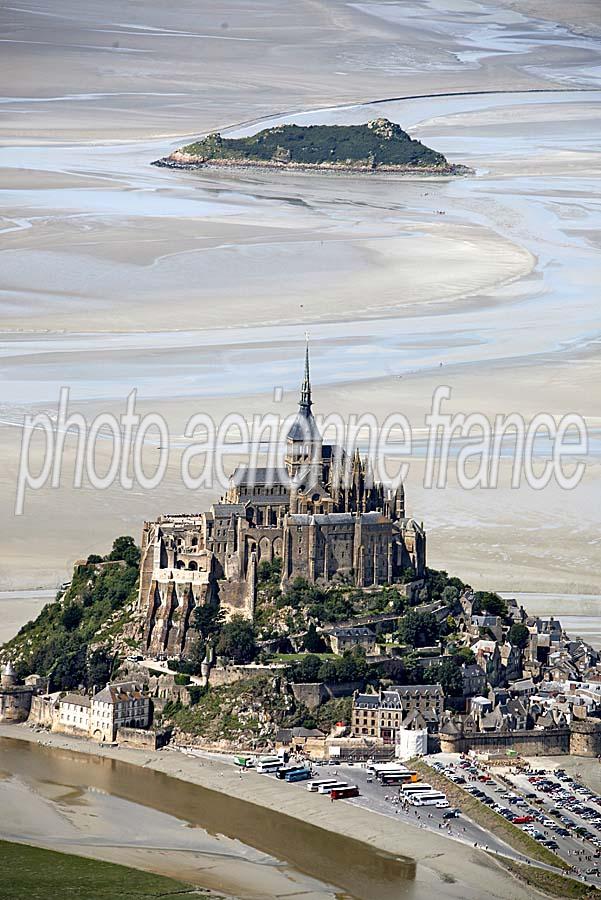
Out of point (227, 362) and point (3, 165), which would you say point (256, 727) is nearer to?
point (227, 362)

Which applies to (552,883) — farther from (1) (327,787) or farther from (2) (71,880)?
(2) (71,880)

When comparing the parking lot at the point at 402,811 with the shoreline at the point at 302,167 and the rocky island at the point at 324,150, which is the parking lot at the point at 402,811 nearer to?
the shoreline at the point at 302,167

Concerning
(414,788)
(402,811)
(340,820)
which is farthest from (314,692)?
(340,820)

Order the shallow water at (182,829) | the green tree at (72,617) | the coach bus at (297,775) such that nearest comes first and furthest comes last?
the shallow water at (182,829) → the coach bus at (297,775) → the green tree at (72,617)

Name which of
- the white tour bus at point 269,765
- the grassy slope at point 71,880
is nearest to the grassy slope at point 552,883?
the grassy slope at point 71,880

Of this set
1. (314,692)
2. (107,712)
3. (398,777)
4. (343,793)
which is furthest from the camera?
(107,712)

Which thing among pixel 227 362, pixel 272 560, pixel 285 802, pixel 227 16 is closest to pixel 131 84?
pixel 227 16
